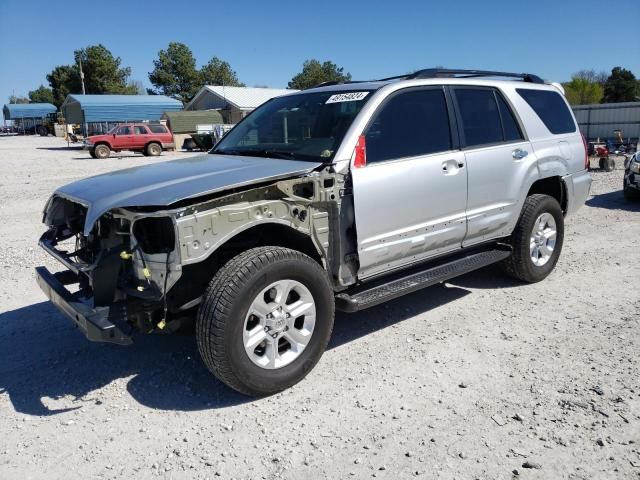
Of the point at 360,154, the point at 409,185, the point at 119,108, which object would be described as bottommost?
the point at 409,185

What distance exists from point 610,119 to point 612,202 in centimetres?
1641

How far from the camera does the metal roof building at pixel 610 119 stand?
2327 cm

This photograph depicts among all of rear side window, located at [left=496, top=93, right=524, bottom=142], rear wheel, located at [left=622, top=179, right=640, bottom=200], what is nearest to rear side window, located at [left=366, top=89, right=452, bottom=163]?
rear side window, located at [left=496, top=93, right=524, bottom=142]

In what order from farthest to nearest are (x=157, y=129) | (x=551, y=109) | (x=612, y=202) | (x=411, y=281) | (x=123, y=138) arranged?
(x=157, y=129) < (x=123, y=138) < (x=612, y=202) < (x=551, y=109) < (x=411, y=281)

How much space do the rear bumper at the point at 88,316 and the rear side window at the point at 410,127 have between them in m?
2.01

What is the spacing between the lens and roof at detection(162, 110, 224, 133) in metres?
35.9

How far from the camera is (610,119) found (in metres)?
24.1

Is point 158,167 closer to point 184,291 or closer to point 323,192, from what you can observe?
point 184,291

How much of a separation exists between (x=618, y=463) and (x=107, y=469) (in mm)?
2602

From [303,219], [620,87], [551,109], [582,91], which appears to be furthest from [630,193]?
[620,87]

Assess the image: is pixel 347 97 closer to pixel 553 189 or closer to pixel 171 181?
pixel 171 181

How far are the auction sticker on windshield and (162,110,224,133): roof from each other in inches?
1319

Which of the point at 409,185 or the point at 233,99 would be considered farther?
the point at 233,99

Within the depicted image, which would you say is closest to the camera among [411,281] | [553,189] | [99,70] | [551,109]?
[411,281]
